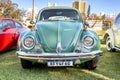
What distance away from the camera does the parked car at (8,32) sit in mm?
8031

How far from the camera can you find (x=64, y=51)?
17.5 ft

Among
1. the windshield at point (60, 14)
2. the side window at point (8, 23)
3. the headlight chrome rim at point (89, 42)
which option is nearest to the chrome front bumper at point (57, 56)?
the headlight chrome rim at point (89, 42)

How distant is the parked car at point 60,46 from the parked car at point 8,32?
2.36m

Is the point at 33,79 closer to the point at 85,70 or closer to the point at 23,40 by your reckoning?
the point at 23,40

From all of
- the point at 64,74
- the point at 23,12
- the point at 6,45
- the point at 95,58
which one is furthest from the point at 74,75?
the point at 23,12

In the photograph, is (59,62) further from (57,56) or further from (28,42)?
(28,42)

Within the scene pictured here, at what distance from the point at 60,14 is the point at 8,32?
2.29m

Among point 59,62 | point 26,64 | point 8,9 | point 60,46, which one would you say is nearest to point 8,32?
point 26,64

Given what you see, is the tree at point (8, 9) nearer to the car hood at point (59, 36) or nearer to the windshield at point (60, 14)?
the windshield at point (60, 14)

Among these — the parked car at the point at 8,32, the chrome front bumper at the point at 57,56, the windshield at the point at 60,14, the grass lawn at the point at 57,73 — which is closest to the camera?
the chrome front bumper at the point at 57,56

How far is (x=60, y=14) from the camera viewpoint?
7.05 m

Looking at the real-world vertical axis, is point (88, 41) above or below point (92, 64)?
above

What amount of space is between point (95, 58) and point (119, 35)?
2.26m

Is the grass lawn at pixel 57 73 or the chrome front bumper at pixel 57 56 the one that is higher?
the chrome front bumper at pixel 57 56
